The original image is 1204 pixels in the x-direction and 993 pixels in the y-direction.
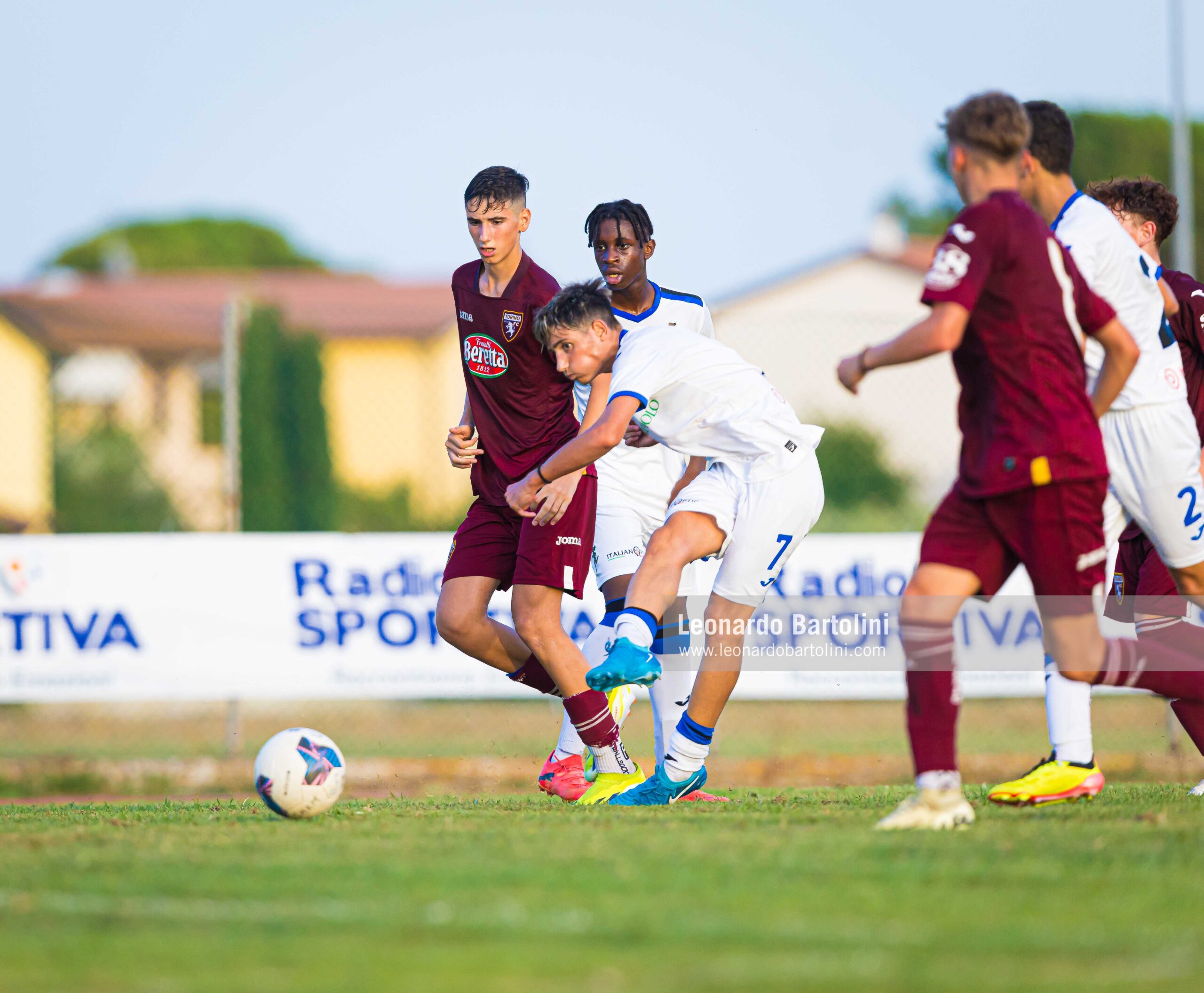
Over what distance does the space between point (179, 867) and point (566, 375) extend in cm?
280

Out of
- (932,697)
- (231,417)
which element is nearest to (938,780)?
(932,697)

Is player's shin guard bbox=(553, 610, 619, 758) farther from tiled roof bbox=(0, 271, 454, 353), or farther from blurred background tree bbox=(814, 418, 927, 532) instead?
tiled roof bbox=(0, 271, 454, 353)

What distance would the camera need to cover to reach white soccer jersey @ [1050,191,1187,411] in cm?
539

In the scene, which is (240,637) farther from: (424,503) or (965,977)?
(424,503)

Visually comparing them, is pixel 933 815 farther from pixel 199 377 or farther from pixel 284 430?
pixel 199 377

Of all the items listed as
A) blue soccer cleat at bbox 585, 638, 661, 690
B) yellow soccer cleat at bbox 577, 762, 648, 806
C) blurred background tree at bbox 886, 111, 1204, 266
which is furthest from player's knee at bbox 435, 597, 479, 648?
blurred background tree at bbox 886, 111, 1204, 266

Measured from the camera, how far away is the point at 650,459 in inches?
289

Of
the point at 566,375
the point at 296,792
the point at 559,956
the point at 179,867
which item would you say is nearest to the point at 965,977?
the point at 559,956

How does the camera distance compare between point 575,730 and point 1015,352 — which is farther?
point 575,730

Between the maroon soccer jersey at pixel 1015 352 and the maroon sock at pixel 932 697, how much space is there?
475 mm

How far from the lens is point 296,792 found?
5.40 m

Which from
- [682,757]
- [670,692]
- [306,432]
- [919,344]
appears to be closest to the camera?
[919,344]

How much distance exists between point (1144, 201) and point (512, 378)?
2.91 m

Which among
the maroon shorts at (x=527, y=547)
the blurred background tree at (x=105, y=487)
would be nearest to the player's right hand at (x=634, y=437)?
the maroon shorts at (x=527, y=547)
